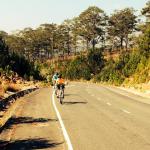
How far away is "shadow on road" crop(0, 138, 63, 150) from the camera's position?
506 inches

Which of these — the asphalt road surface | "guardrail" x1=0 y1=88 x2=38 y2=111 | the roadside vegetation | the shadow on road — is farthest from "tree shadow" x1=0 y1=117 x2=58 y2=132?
the roadside vegetation

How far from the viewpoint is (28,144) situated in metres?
13.5

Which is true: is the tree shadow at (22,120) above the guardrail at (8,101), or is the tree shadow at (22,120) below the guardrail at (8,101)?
below

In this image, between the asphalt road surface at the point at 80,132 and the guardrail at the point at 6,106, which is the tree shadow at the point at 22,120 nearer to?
the asphalt road surface at the point at 80,132

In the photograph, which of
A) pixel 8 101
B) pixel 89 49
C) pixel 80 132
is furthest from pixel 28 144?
pixel 89 49

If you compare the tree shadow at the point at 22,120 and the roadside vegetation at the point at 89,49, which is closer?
the tree shadow at the point at 22,120

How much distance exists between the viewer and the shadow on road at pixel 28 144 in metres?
12.9

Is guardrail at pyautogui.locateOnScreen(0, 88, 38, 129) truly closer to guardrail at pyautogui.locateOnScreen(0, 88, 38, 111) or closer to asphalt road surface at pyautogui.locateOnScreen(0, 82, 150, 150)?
guardrail at pyautogui.locateOnScreen(0, 88, 38, 111)

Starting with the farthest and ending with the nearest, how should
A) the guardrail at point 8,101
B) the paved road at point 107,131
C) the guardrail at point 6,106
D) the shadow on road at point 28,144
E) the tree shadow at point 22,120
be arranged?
the guardrail at point 8,101 → the guardrail at point 6,106 → the tree shadow at point 22,120 → the shadow on road at point 28,144 → the paved road at point 107,131

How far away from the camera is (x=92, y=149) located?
474 inches

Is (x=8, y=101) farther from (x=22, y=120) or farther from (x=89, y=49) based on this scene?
(x=89, y=49)

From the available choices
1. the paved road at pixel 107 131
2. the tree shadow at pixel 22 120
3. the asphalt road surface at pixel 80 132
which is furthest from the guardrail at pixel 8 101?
the paved road at pixel 107 131

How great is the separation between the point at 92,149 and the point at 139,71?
186 feet

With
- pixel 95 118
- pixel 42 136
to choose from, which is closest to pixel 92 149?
pixel 42 136
